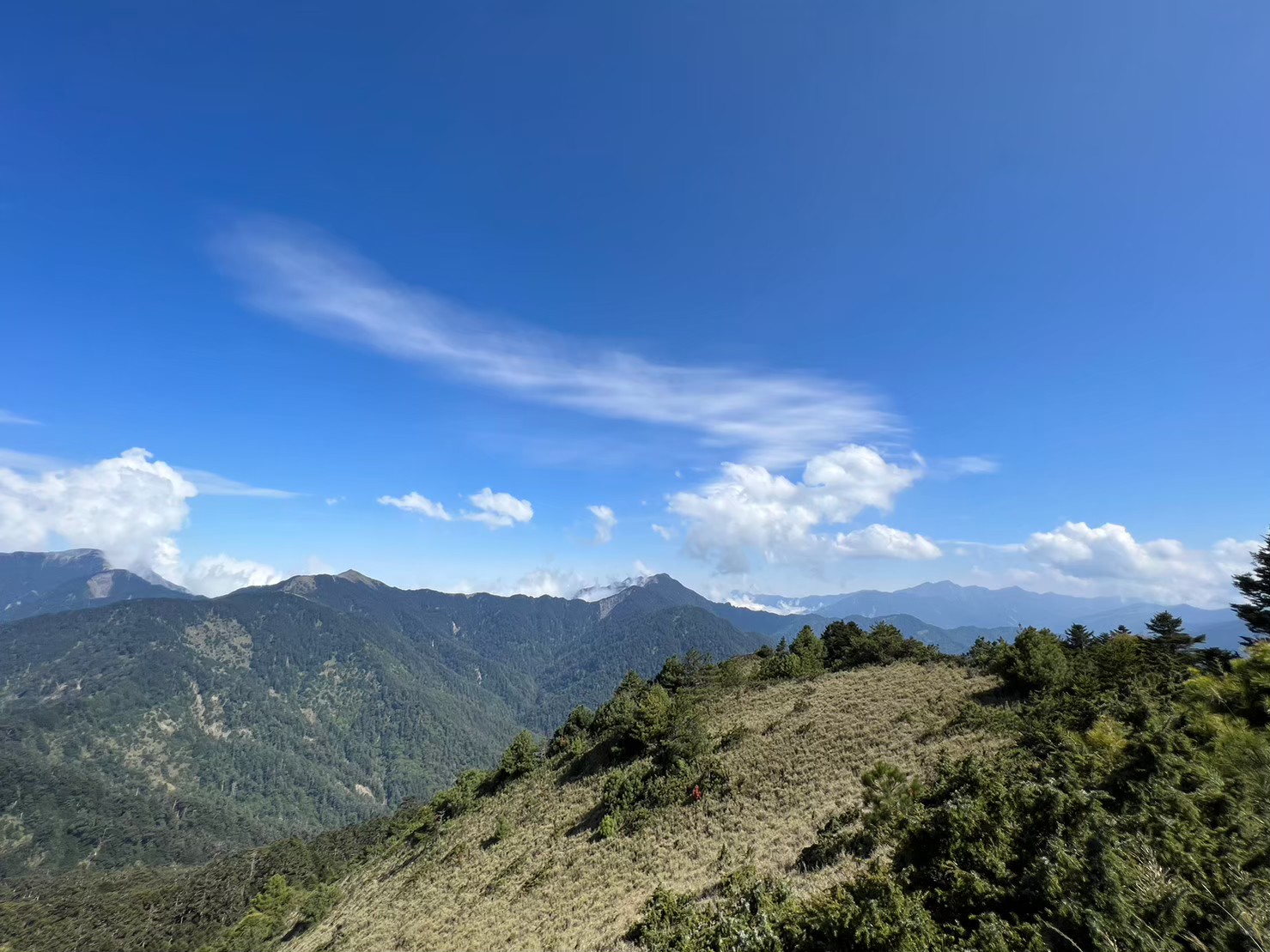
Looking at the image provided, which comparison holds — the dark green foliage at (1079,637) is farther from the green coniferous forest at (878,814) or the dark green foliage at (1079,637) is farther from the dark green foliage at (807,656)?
the dark green foliage at (807,656)

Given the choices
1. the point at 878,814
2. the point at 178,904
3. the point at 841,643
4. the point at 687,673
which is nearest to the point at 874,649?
the point at 841,643

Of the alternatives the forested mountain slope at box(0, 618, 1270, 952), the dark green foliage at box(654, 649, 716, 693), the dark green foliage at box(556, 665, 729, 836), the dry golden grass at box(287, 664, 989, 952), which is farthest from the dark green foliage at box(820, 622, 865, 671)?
the dark green foliage at box(556, 665, 729, 836)

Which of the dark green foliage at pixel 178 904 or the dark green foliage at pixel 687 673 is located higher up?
the dark green foliage at pixel 687 673

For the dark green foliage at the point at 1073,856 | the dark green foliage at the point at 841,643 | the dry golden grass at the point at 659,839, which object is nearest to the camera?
the dark green foliage at the point at 1073,856

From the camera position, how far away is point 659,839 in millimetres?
25719

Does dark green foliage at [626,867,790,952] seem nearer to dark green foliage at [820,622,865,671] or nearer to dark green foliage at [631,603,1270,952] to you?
dark green foliage at [631,603,1270,952]

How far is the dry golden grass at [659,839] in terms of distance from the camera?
20.5m

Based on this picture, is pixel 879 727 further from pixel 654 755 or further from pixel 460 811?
pixel 460 811

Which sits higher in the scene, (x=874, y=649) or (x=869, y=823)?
(x=874, y=649)

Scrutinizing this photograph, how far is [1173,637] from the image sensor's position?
32656 mm

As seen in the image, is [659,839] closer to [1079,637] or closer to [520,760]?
[520,760]

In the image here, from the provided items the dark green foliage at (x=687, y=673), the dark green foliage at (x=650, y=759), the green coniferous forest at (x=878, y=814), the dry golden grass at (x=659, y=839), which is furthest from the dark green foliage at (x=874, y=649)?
the dark green foliage at (x=650, y=759)

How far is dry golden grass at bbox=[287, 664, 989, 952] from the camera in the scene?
20531mm

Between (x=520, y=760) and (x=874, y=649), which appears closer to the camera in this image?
(x=874, y=649)
